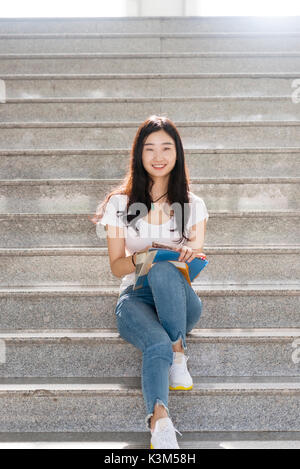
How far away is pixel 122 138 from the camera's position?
9.77ft

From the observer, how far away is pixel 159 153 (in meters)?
1.97

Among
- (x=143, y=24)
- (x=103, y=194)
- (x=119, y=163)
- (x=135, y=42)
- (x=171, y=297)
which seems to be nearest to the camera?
(x=171, y=297)

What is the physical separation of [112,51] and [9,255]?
2.21 metres

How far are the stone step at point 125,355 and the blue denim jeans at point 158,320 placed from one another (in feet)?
0.47

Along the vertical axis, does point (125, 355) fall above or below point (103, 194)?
below

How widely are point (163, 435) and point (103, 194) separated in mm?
1503

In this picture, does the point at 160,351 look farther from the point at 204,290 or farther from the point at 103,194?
the point at 103,194

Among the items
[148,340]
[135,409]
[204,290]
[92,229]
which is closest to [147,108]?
[92,229]

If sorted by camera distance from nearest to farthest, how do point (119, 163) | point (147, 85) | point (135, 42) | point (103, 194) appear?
point (103, 194), point (119, 163), point (147, 85), point (135, 42)

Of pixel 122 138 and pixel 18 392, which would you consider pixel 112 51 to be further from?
pixel 18 392

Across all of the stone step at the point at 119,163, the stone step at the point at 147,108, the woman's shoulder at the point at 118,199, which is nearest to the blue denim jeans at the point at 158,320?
the woman's shoulder at the point at 118,199

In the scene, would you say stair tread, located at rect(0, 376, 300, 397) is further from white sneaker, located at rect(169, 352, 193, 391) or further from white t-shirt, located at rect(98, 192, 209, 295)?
white t-shirt, located at rect(98, 192, 209, 295)

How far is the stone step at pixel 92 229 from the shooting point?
2.41m
